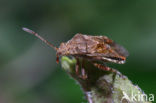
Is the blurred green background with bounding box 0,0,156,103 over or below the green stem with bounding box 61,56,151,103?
over

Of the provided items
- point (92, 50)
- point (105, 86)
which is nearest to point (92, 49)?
point (92, 50)

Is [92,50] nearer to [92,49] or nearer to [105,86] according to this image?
[92,49]

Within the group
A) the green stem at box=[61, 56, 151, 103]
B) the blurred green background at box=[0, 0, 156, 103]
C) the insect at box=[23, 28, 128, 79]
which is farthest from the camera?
the blurred green background at box=[0, 0, 156, 103]

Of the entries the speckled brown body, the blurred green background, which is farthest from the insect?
the blurred green background

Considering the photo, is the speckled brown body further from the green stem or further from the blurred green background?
the blurred green background

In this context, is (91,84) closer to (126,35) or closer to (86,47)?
(86,47)

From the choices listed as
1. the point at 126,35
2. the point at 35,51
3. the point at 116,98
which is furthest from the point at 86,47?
the point at 35,51

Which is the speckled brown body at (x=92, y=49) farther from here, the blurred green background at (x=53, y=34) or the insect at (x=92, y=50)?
the blurred green background at (x=53, y=34)

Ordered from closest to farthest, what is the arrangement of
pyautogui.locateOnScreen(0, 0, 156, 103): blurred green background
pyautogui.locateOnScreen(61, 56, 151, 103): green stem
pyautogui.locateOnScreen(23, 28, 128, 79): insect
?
pyautogui.locateOnScreen(61, 56, 151, 103): green stem → pyautogui.locateOnScreen(23, 28, 128, 79): insect → pyautogui.locateOnScreen(0, 0, 156, 103): blurred green background
